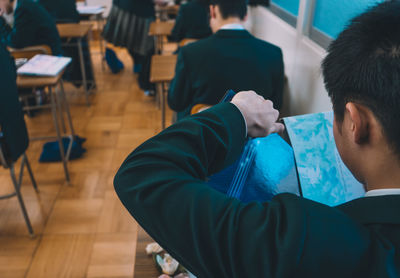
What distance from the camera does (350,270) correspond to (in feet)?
A: 1.22

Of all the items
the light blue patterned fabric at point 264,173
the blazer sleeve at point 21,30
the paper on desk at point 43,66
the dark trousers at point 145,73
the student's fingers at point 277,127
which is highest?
the student's fingers at point 277,127

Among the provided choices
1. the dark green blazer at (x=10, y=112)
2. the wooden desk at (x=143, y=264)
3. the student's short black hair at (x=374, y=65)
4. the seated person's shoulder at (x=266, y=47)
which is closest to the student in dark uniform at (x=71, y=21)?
the dark green blazer at (x=10, y=112)

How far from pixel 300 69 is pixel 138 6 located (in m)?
2.32

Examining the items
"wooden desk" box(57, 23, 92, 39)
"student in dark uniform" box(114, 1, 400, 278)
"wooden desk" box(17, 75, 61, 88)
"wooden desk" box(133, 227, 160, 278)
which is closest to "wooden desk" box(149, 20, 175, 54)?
"wooden desk" box(57, 23, 92, 39)

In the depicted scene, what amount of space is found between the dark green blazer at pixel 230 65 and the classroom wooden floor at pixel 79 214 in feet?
3.13

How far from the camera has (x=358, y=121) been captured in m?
0.44

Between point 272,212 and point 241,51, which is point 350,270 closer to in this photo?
point 272,212

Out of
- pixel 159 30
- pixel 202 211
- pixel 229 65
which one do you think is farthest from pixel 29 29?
pixel 202 211

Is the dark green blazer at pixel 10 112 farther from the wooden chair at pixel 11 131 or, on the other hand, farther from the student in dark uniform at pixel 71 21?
the student in dark uniform at pixel 71 21

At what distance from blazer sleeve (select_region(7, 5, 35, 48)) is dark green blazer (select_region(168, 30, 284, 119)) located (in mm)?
1649

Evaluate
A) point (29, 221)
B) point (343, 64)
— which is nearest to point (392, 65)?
point (343, 64)

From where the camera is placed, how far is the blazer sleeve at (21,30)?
2.64 meters

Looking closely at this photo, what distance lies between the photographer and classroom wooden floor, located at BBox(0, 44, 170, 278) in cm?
176

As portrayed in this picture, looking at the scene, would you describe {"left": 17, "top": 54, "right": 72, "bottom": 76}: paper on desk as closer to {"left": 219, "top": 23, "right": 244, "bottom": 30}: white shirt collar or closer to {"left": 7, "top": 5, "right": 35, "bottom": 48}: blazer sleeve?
{"left": 7, "top": 5, "right": 35, "bottom": 48}: blazer sleeve
